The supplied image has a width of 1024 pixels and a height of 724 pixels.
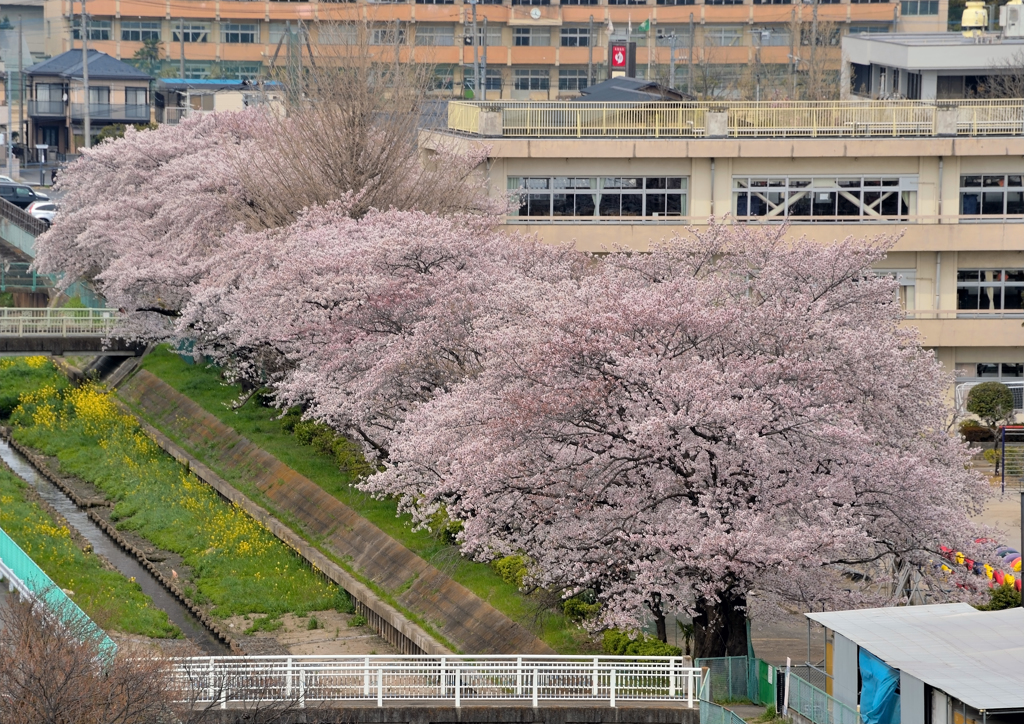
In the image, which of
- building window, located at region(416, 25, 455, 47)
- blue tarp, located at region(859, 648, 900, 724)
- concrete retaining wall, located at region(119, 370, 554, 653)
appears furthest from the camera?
building window, located at region(416, 25, 455, 47)

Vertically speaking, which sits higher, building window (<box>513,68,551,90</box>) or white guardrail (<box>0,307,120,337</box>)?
building window (<box>513,68,551,90</box>)

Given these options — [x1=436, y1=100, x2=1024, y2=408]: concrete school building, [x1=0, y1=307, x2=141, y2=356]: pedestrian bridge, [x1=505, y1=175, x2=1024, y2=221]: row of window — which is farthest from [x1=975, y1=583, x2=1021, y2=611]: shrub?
[x1=0, y1=307, x2=141, y2=356]: pedestrian bridge

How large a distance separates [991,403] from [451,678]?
25360 millimetres

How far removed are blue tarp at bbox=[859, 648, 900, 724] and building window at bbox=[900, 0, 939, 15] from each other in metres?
98.5

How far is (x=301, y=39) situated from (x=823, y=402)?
104ft

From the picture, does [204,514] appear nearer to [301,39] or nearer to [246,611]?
Result: [246,611]

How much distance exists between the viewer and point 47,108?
341ft

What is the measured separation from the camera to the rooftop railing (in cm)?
5028

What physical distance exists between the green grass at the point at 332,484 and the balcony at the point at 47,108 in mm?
48231

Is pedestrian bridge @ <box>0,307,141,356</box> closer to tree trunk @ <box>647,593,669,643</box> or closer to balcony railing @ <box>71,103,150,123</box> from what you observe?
tree trunk @ <box>647,593,669,643</box>

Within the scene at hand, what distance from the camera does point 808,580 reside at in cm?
2673

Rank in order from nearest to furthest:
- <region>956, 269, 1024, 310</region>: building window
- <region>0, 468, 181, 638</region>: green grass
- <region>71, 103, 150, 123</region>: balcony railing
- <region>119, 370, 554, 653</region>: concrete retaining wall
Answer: <region>119, 370, 554, 653</region>: concrete retaining wall
<region>0, 468, 181, 638</region>: green grass
<region>956, 269, 1024, 310</region>: building window
<region>71, 103, 150, 123</region>: balcony railing

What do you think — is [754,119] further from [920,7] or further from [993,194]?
[920,7]

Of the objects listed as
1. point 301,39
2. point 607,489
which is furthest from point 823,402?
point 301,39
